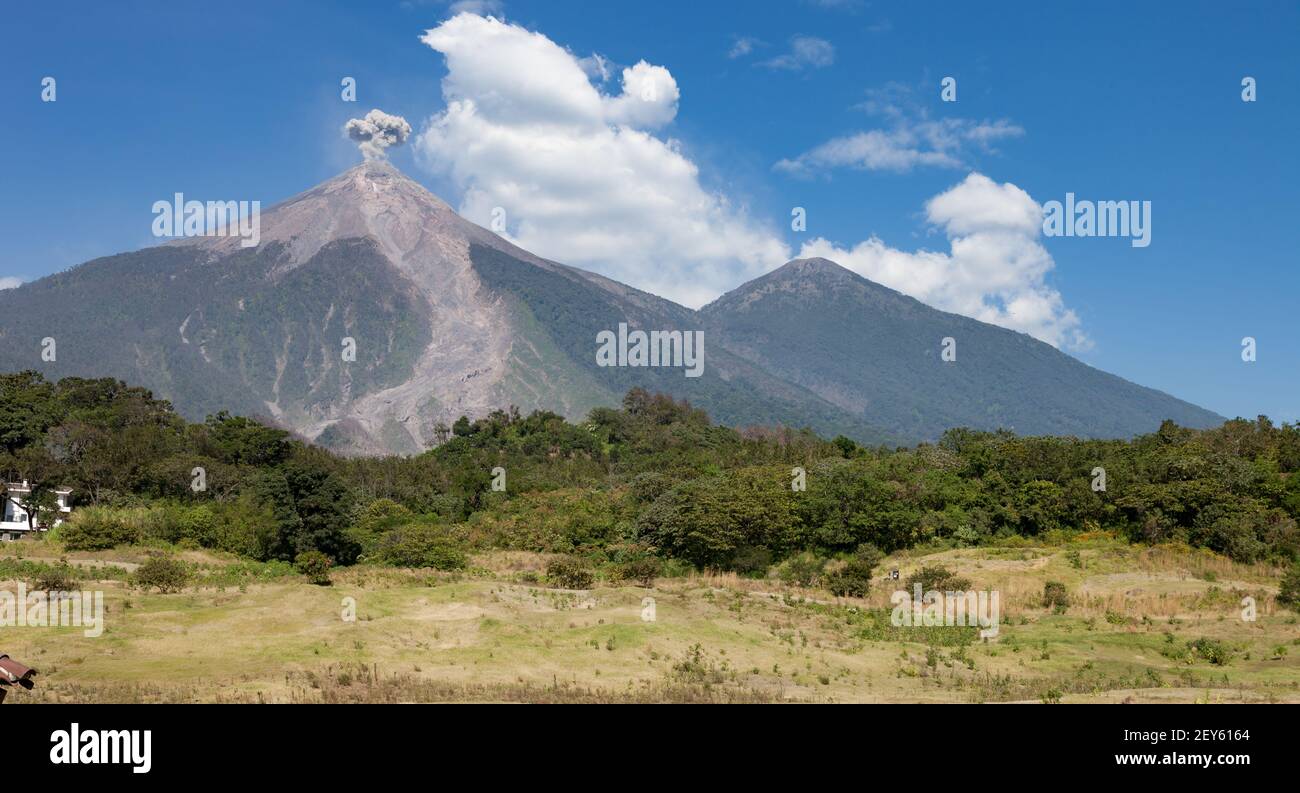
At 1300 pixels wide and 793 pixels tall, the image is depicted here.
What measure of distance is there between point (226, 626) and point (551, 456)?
71244 millimetres

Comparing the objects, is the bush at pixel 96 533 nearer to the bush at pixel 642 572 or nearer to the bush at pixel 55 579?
the bush at pixel 55 579

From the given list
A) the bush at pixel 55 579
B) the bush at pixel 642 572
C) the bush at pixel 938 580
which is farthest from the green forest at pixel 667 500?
the bush at pixel 55 579

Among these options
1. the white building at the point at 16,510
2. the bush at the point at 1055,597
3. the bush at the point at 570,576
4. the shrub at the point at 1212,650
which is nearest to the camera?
the shrub at the point at 1212,650

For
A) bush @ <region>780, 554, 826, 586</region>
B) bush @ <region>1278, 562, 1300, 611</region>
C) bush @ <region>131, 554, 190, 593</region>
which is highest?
bush @ <region>131, 554, 190, 593</region>

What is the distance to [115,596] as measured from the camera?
29484 mm

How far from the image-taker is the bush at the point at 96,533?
44.9 m

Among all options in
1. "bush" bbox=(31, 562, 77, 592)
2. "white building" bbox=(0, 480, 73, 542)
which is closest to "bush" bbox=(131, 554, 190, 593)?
"bush" bbox=(31, 562, 77, 592)

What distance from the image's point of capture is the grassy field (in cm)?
1878

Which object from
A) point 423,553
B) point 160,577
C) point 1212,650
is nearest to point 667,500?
point 423,553

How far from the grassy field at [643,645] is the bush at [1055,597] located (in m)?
0.35

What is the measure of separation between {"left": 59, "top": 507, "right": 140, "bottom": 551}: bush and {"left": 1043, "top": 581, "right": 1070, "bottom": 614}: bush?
43.2m

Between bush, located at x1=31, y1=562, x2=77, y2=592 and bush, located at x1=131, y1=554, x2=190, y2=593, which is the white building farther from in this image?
bush, located at x1=131, y1=554, x2=190, y2=593
